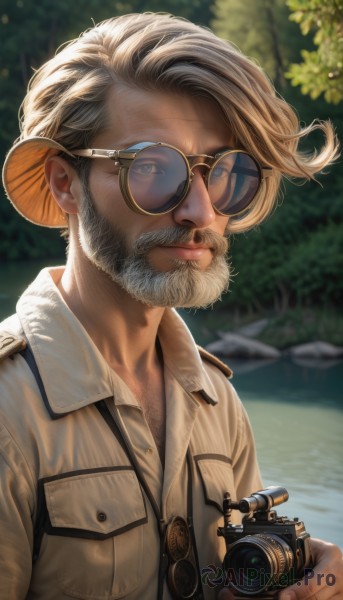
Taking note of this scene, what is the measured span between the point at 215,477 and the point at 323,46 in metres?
5.03

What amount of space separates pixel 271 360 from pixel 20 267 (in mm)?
14579

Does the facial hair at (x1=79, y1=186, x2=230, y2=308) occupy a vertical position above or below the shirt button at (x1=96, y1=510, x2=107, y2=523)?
above

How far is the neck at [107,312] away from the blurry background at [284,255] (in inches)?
31.3

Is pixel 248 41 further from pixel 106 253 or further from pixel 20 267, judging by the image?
pixel 106 253

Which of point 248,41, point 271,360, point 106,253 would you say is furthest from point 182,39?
point 248,41

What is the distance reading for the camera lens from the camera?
220cm

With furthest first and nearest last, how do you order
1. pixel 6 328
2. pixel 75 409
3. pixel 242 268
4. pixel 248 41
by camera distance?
pixel 248 41 → pixel 242 268 → pixel 6 328 → pixel 75 409

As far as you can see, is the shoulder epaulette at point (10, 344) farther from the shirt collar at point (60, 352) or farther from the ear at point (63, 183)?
the ear at point (63, 183)

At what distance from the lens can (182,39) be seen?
7.45 ft

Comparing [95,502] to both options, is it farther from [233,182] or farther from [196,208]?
[233,182]

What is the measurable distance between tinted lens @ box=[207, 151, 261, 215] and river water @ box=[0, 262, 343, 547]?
4.59 meters

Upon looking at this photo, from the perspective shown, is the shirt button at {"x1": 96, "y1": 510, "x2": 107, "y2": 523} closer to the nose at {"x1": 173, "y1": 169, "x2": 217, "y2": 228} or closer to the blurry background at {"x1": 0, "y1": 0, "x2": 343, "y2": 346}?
the nose at {"x1": 173, "y1": 169, "x2": 217, "y2": 228}

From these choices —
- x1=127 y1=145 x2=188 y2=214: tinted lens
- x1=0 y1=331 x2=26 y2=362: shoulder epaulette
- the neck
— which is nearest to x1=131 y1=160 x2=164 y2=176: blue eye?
x1=127 y1=145 x2=188 y2=214: tinted lens

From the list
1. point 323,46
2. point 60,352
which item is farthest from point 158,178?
point 323,46
